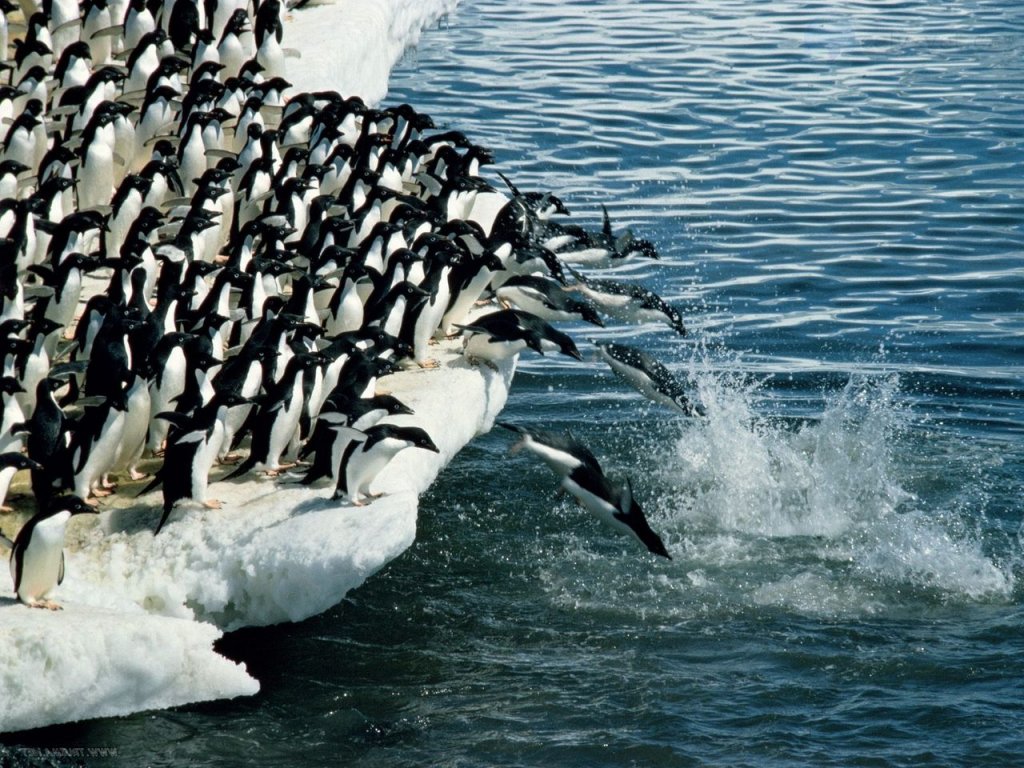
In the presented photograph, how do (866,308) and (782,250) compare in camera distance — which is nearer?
(866,308)

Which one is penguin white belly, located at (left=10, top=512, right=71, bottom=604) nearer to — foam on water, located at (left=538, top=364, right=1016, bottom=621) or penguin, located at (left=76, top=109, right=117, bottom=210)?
foam on water, located at (left=538, top=364, right=1016, bottom=621)

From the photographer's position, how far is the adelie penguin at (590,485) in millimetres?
8094

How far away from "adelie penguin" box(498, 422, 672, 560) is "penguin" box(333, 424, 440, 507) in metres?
0.58

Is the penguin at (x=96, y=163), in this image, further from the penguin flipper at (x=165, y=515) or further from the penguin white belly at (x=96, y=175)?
the penguin flipper at (x=165, y=515)

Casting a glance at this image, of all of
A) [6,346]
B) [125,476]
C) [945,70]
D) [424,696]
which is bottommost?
[424,696]

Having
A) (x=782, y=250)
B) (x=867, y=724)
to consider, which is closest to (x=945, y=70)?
(x=782, y=250)

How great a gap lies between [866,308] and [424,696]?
7474mm

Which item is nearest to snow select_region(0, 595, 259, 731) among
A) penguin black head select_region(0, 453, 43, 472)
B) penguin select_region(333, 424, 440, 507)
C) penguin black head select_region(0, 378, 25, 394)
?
penguin black head select_region(0, 453, 43, 472)

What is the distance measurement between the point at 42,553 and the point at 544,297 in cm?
454

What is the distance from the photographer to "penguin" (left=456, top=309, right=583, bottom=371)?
9609mm

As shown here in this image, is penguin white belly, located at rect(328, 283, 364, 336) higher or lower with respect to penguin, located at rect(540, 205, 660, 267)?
lower

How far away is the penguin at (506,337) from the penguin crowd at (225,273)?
0.05 ft

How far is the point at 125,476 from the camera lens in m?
8.18

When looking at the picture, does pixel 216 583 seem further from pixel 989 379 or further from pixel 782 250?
pixel 782 250
